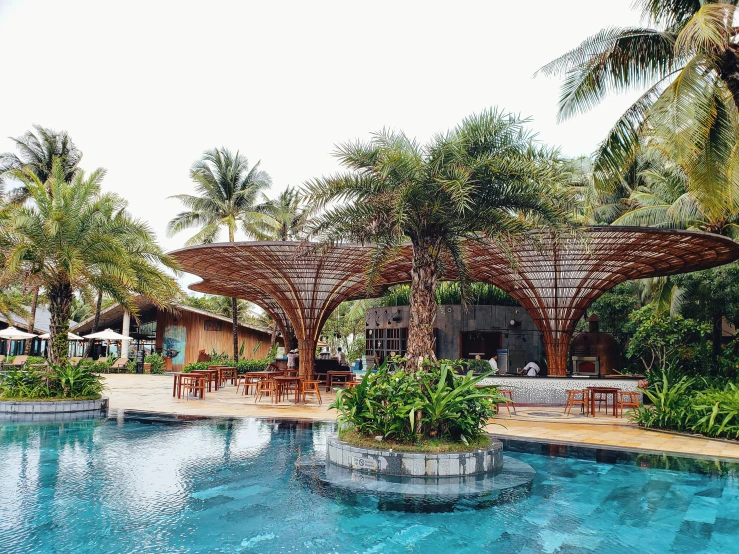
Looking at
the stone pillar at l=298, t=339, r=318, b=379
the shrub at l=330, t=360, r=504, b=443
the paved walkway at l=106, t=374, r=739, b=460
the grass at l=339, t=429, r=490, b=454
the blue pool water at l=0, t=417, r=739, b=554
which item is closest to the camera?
the blue pool water at l=0, t=417, r=739, b=554

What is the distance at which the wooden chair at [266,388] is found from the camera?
15.1 m

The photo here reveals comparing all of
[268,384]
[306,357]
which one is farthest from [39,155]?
[268,384]

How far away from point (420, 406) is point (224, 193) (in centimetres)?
2433

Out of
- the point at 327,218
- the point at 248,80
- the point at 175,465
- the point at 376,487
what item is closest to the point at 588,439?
the point at 376,487

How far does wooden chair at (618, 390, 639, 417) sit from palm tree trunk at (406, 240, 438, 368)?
6351 millimetres

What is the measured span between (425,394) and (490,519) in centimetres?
241

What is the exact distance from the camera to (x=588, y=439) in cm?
991

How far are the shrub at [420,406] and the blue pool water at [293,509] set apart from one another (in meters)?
1.10

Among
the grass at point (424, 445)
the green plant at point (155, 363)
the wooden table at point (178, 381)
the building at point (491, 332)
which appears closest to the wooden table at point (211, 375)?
the wooden table at point (178, 381)

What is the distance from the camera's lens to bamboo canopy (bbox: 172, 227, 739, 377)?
14.4 meters

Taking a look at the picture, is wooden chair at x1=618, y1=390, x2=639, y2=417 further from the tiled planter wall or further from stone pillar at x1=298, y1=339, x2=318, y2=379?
stone pillar at x1=298, y1=339, x2=318, y2=379

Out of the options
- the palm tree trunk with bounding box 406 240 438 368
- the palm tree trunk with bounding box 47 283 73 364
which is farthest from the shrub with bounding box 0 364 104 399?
the palm tree trunk with bounding box 406 240 438 368

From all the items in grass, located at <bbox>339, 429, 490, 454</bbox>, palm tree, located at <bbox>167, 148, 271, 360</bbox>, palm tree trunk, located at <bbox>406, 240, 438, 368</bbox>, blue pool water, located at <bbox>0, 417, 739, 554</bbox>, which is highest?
→ palm tree, located at <bbox>167, 148, 271, 360</bbox>

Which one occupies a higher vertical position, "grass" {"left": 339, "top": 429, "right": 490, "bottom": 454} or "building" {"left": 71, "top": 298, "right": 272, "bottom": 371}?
"building" {"left": 71, "top": 298, "right": 272, "bottom": 371}
